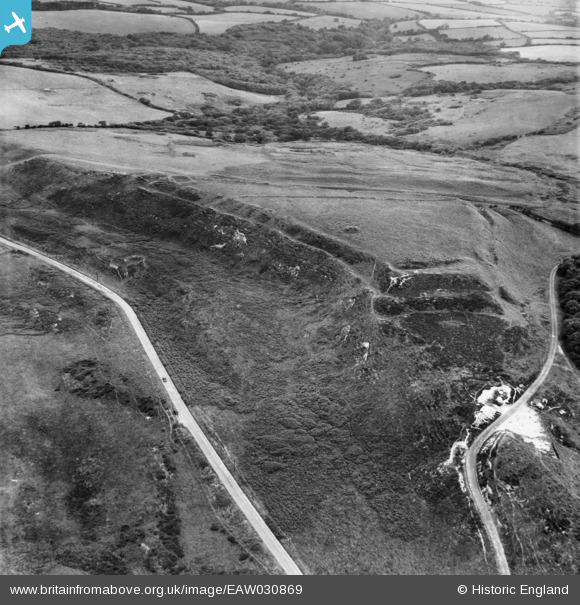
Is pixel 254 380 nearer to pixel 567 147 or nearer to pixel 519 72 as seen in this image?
pixel 567 147

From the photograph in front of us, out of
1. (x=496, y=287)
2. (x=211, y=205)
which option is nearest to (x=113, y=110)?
(x=211, y=205)

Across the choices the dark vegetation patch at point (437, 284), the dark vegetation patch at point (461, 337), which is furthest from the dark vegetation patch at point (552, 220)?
the dark vegetation patch at point (461, 337)

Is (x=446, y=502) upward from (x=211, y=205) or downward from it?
downward

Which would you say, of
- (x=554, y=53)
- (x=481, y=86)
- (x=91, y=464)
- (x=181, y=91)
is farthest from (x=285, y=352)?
(x=554, y=53)

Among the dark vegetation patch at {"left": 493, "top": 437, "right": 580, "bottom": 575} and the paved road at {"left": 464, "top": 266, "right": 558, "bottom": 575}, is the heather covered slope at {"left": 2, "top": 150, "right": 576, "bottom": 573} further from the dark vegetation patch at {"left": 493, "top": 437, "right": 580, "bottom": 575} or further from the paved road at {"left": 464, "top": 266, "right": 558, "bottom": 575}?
the dark vegetation patch at {"left": 493, "top": 437, "right": 580, "bottom": 575}

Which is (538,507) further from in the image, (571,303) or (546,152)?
(546,152)
